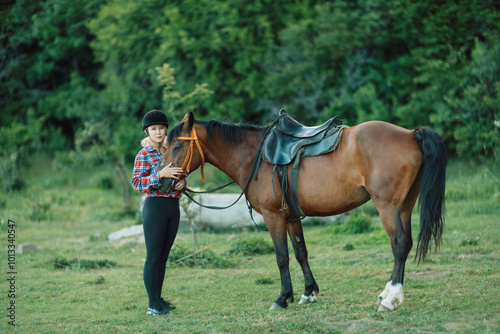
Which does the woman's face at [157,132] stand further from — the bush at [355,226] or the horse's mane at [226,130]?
the bush at [355,226]

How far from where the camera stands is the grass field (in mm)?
4242

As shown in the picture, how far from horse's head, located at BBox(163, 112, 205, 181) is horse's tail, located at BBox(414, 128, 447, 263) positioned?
206 cm

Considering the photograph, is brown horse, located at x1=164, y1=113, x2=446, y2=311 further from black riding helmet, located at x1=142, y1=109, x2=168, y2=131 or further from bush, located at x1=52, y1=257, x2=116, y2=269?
bush, located at x1=52, y1=257, x2=116, y2=269

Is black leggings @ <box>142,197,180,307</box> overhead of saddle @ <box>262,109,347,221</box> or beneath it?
beneath

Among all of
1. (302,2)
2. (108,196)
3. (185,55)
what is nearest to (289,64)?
(302,2)

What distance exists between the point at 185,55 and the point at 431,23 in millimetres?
8846

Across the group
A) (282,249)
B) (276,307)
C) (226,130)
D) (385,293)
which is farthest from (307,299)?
(226,130)

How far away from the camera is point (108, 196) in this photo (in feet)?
46.9

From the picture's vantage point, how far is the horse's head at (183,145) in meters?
4.77

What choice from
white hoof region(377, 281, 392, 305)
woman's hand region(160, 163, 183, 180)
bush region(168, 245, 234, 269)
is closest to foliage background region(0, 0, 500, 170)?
bush region(168, 245, 234, 269)

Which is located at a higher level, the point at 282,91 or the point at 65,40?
the point at 65,40

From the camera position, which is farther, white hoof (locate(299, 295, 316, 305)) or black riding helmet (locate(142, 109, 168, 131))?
white hoof (locate(299, 295, 316, 305))

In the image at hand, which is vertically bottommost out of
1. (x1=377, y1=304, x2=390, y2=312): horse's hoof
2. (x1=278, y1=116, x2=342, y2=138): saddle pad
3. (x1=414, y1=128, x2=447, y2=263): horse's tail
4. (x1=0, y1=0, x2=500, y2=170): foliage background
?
(x1=377, y1=304, x2=390, y2=312): horse's hoof

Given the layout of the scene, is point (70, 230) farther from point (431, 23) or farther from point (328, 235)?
point (431, 23)
